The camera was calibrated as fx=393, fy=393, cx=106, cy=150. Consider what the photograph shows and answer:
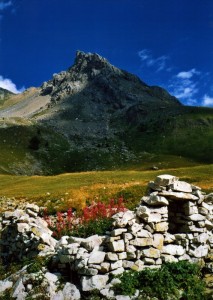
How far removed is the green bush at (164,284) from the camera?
1552 centimetres

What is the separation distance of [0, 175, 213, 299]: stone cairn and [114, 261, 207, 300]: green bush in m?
0.55

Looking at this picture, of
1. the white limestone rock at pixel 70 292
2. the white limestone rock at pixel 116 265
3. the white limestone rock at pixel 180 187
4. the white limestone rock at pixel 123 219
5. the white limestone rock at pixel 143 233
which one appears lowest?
the white limestone rock at pixel 70 292

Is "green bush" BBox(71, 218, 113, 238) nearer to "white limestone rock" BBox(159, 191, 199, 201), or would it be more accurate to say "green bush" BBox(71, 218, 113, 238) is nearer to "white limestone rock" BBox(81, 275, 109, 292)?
"white limestone rock" BBox(159, 191, 199, 201)

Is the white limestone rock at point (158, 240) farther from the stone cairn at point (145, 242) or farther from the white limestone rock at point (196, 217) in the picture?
the white limestone rock at point (196, 217)

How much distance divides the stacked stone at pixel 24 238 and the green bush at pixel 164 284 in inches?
230

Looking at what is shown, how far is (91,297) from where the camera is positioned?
1546 centimetres

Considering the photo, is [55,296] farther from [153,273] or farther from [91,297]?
[153,273]

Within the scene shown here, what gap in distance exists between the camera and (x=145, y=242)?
17.4 m

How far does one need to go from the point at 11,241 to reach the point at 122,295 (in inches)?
453

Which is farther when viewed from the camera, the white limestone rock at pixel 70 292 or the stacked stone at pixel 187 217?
the stacked stone at pixel 187 217

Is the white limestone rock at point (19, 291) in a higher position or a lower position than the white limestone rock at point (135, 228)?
lower

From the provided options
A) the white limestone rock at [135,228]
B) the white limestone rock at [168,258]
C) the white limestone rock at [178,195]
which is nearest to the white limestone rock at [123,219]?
the white limestone rock at [135,228]

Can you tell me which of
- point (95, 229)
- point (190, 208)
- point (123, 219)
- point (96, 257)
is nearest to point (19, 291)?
point (96, 257)

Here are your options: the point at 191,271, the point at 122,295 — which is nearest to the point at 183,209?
the point at 191,271
